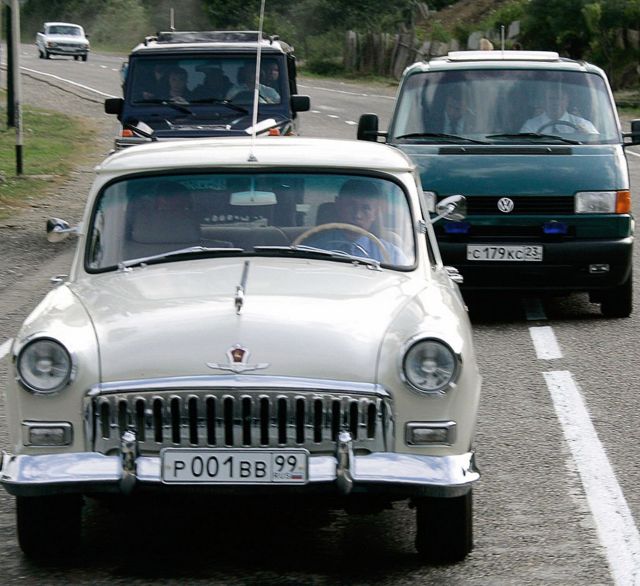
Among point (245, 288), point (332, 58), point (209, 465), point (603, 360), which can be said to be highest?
point (245, 288)

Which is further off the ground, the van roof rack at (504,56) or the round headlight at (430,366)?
the van roof rack at (504,56)

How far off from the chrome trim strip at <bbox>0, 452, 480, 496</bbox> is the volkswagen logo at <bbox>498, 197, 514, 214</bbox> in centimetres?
592

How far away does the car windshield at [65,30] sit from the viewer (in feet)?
206

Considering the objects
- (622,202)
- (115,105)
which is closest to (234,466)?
(622,202)

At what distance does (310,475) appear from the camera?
5.22 meters

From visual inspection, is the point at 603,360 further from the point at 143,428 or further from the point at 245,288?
the point at 143,428

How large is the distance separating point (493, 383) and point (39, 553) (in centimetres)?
401

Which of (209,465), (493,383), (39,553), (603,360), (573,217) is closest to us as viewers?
(209,465)

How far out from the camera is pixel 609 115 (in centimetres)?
1191

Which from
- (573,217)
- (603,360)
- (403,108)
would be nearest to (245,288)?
(603,360)

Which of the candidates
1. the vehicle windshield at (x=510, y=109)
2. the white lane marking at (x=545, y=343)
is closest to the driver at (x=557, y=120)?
the vehicle windshield at (x=510, y=109)

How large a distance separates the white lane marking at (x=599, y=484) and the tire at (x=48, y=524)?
189cm

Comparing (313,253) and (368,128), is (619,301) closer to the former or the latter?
(368,128)

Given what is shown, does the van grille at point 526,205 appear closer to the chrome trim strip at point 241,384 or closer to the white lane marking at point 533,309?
the white lane marking at point 533,309
